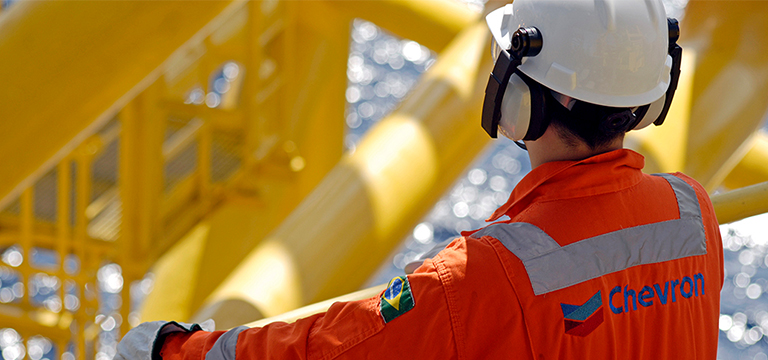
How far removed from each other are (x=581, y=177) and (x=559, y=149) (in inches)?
4.9

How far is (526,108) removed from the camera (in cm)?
182

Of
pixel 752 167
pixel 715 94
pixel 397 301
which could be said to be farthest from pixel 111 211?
pixel 752 167

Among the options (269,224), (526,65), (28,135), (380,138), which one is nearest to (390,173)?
(380,138)

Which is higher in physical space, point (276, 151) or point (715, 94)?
point (276, 151)

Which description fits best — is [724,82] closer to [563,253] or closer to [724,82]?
[724,82]

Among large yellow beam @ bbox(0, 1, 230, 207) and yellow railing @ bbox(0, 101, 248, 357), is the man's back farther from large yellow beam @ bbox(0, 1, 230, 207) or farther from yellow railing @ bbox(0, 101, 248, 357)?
yellow railing @ bbox(0, 101, 248, 357)

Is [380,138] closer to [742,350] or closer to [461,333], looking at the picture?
[461,333]

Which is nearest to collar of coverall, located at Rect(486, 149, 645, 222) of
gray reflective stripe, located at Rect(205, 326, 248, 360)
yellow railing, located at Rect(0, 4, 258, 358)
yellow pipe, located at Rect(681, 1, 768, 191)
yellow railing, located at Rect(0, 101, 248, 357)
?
gray reflective stripe, located at Rect(205, 326, 248, 360)

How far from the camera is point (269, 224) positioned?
18.1 ft

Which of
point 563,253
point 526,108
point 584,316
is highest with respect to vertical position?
point 526,108

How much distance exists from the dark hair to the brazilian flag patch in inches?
21.6

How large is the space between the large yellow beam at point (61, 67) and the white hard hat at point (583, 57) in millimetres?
1183

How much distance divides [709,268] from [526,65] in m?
0.68

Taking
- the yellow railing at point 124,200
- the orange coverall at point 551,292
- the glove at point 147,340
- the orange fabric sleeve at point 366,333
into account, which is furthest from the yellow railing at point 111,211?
the orange fabric sleeve at point 366,333
